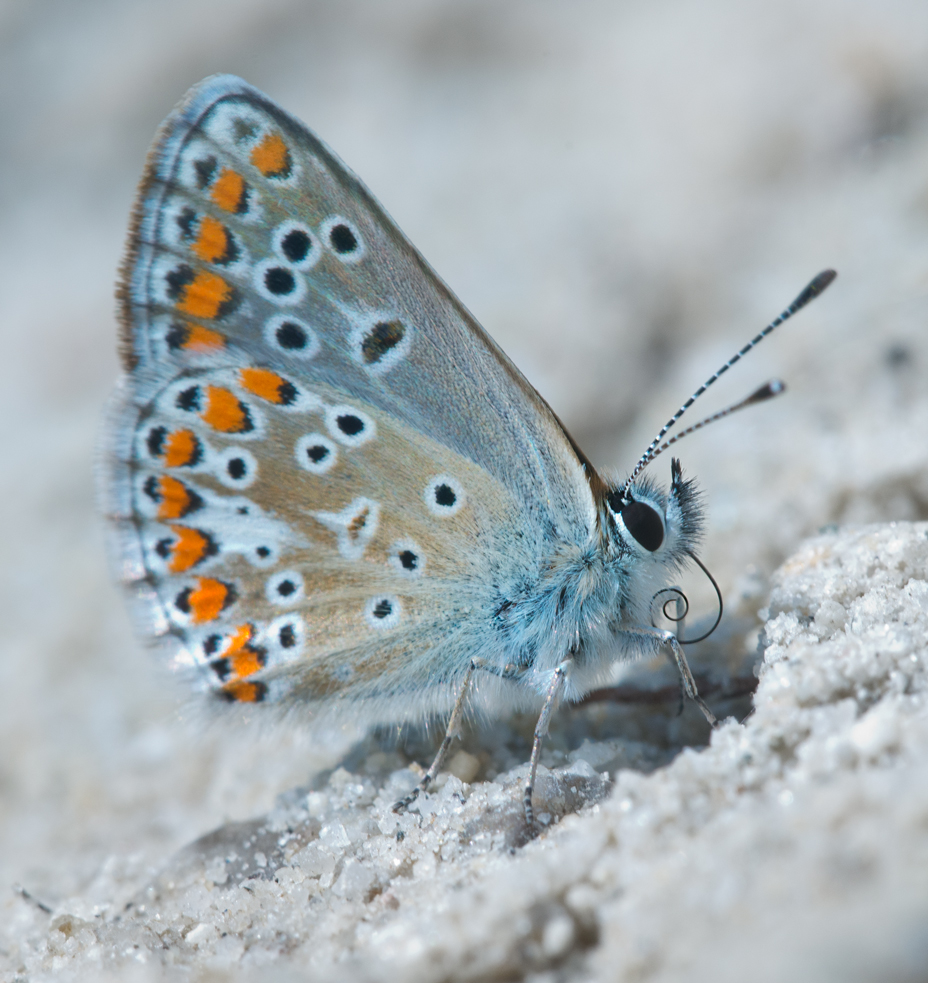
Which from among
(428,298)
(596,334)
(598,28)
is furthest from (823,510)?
(598,28)

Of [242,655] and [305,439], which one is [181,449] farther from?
[242,655]

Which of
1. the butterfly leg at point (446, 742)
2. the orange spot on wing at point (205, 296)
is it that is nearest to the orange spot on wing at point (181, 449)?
the orange spot on wing at point (205, 296)

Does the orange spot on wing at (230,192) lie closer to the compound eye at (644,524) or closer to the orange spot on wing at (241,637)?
the orange spot on wing at (241,637)

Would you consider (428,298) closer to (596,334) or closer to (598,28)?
(596,334)

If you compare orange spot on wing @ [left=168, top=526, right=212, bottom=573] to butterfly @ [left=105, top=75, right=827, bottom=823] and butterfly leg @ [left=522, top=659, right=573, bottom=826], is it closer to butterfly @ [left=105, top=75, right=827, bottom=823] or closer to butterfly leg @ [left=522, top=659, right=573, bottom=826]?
butterfly @ [left=105, top=75, right=827, bottom=823]

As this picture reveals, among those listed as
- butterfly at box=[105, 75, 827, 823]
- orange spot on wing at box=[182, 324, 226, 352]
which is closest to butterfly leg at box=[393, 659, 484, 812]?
butterfly at box=[105, 75, 827, 823]
